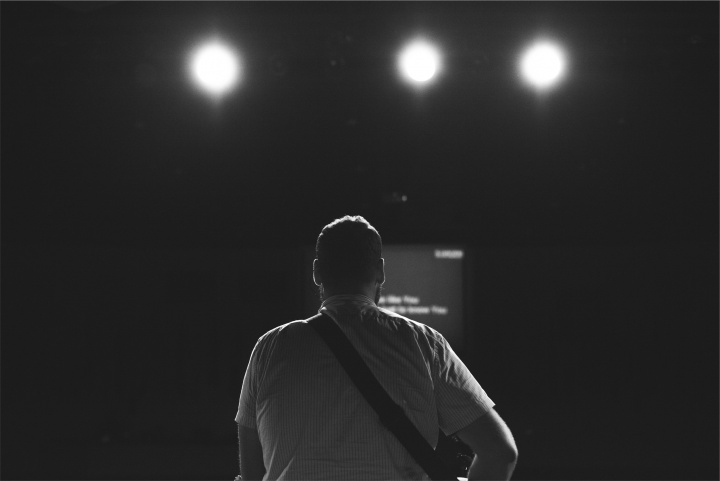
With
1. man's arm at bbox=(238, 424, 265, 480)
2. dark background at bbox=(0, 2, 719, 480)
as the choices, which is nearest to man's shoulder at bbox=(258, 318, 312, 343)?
man's arm at bbox=(238, 424, 265, 480)

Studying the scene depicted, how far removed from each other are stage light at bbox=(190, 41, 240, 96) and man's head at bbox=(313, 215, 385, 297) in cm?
332

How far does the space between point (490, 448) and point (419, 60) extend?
3.45 m

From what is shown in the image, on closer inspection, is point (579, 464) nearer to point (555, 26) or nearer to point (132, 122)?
point (555, 26)

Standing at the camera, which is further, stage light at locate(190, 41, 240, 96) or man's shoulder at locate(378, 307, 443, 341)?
stage light at locate(190, 41, 240, 96)

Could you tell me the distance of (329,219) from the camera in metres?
5.57

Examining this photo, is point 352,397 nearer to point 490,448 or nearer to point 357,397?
point 357,397

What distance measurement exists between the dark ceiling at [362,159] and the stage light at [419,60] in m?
0.66

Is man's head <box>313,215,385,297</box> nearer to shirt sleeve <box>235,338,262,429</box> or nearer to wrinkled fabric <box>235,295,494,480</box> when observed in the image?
wrinkled fabric <box>235,295,494,480</box>

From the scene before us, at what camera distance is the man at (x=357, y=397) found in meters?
1.23

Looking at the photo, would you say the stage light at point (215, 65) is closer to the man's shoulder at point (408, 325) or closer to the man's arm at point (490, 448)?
the man's shoulder at point (408, 325)

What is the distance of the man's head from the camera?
137cm

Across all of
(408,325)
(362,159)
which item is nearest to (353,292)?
(408,325)

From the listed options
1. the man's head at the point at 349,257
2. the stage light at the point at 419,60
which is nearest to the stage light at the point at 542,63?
the stage light at the point at 419,60

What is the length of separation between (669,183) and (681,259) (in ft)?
2.08
